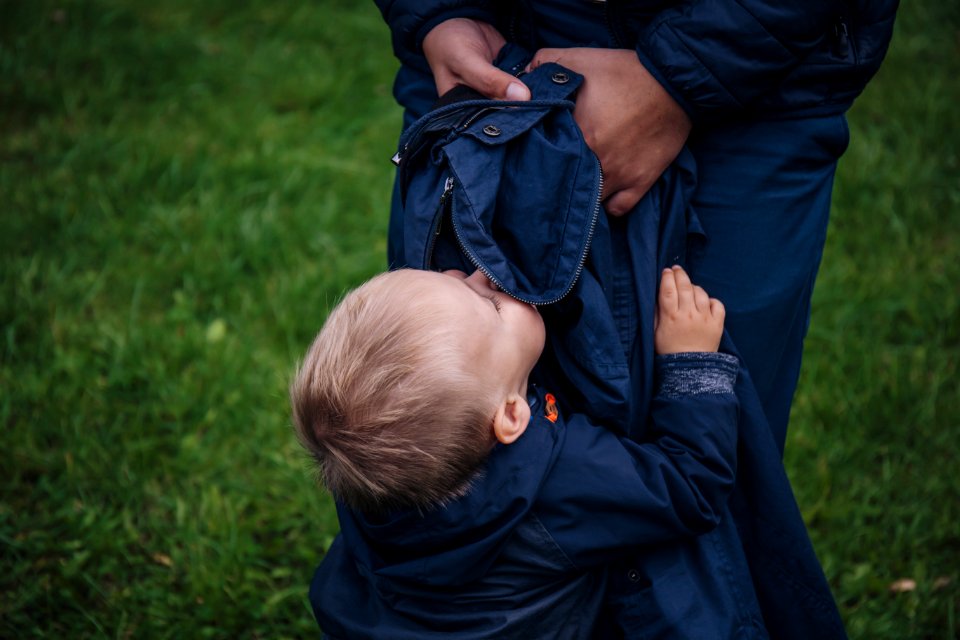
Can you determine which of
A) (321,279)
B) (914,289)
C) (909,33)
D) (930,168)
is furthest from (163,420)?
(909,33)

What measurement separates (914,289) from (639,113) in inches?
94.7

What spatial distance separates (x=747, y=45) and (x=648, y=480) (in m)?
0.72

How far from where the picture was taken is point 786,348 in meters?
1.72

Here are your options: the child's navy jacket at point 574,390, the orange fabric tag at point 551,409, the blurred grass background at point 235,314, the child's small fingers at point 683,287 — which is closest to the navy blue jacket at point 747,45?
the child's navy jacket at point 574,390

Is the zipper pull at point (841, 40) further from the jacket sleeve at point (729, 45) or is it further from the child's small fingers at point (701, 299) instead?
the child's small fingers at point (701, 299)

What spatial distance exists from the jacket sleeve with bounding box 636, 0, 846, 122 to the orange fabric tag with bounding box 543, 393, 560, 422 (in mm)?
549

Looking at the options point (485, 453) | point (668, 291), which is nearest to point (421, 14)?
point (668, 291)

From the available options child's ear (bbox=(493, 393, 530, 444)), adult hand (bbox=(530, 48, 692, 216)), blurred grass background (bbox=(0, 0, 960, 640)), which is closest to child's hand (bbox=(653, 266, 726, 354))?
adult hand (bbox=(530, 48, 692, 216))

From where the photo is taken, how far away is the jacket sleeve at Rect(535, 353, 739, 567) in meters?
1.49

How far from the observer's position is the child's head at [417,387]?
1455 mm

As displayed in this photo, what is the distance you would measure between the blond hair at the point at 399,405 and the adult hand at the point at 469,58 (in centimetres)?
36

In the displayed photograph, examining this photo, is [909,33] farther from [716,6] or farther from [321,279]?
[716,6]

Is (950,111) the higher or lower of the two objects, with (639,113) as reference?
lower

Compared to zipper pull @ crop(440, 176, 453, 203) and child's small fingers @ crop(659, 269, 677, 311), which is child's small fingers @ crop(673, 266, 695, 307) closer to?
child's small fingers @ crop(659, 269, 677, 311)
